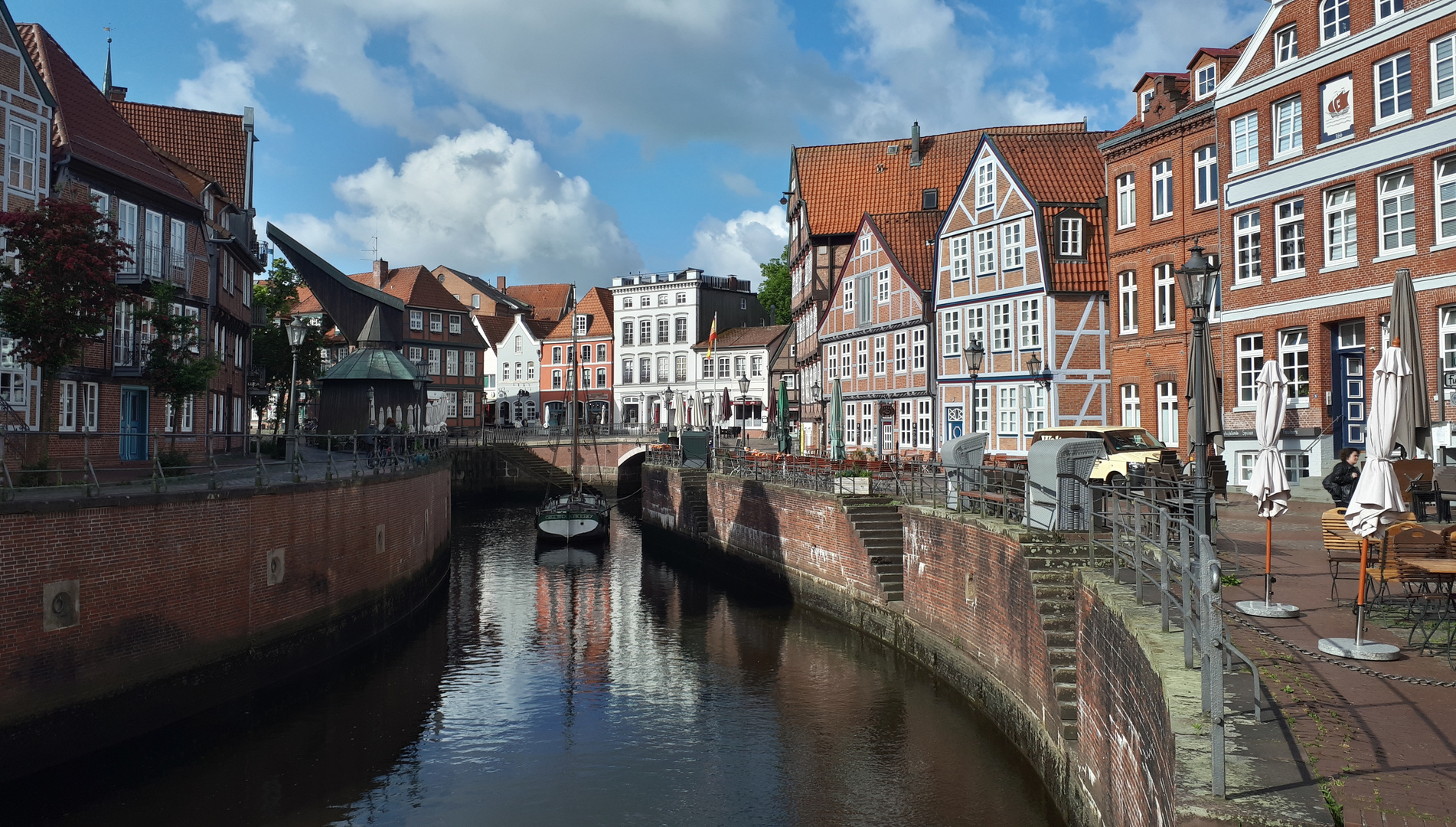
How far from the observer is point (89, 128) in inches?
1056

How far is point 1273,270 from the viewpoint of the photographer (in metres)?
25.2

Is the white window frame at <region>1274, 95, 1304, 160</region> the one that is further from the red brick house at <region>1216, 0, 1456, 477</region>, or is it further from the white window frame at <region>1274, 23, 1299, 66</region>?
the white window frame at <region>1274, 23, 1299, 66</region>

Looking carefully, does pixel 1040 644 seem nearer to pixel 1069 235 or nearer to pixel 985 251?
pixel 1069 235

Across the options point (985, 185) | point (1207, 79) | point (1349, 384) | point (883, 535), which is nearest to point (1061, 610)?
point (883, 535)

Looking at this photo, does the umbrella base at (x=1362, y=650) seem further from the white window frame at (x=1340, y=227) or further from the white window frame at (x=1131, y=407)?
the white window frame at (x=1131, y=407)

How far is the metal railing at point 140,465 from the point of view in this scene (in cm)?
1559

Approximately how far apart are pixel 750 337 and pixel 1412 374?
6224cm

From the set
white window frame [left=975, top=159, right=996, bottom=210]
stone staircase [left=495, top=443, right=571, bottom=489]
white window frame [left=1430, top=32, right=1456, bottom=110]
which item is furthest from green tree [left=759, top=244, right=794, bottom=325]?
white window frame [left=1430, top=32, right=1456, bottom=110]

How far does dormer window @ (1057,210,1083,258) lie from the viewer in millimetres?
33719

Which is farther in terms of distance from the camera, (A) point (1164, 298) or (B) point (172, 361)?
(A) point (1164, 298)

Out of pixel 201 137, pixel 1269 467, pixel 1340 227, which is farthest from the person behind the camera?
pixel 201 137

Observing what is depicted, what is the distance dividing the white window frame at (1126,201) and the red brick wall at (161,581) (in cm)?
2303

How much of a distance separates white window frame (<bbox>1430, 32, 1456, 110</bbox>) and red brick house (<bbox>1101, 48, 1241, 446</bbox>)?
6250mm

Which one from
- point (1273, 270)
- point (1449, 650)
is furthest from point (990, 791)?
point (1273, 270)
